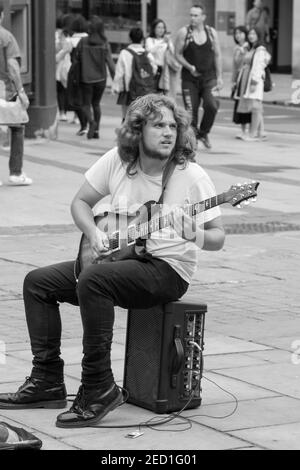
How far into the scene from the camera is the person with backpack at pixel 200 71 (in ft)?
55.0

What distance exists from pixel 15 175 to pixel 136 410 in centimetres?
756

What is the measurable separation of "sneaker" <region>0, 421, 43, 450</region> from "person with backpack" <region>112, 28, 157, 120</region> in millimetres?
12531

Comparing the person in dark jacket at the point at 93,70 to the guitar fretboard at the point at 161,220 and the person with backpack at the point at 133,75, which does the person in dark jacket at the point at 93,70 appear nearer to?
the person with backpack at the point at 133,75

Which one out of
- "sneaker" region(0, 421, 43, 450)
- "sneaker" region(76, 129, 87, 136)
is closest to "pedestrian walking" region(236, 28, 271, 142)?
"sneaker" region(76, 129, 87, 136)

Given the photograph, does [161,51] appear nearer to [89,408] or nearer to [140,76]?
[140,76]

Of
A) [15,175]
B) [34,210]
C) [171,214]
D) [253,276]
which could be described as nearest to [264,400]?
[171,214]

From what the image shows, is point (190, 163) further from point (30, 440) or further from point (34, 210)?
point (34, 210)

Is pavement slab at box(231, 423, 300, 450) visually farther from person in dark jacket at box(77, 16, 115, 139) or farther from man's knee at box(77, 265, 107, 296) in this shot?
person in dark jacket at box(77, 16, 115, 139)

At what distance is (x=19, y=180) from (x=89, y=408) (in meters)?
7.78

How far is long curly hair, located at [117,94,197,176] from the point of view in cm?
571

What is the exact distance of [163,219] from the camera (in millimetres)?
5465

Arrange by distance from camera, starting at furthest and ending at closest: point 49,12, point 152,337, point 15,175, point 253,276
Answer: point 49,12 < point 15,175 < point 253,276 < point 152,337

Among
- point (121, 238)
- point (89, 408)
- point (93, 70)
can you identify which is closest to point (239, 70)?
point (93, 70)
